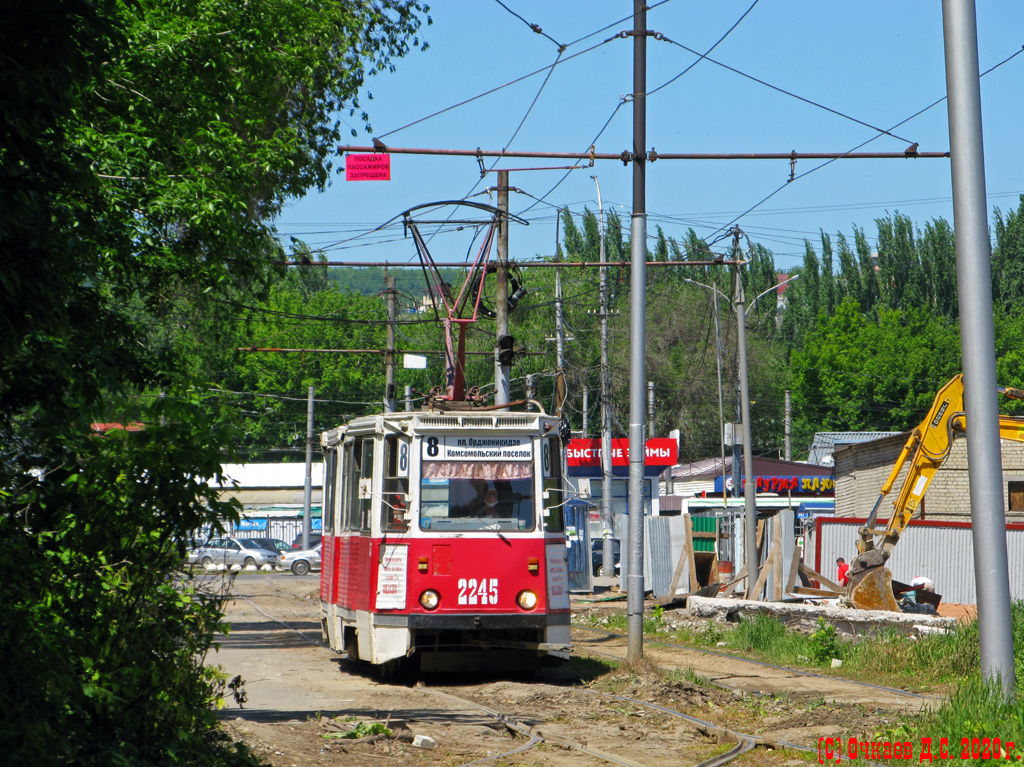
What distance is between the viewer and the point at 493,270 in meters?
23.5

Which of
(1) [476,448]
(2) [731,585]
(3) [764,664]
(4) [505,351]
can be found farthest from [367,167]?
(2) [731,585]

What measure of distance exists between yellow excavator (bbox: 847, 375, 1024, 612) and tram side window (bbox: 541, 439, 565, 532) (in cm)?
752

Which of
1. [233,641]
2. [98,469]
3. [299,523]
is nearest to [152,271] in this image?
[98,469]

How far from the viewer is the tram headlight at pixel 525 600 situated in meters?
12.3

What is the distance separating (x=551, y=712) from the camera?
10.5 meters

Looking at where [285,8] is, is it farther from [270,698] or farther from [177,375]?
[270,698]

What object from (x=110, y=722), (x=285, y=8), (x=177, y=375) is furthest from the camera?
(x=285, y=8)

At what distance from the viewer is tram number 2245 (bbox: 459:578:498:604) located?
12172mm

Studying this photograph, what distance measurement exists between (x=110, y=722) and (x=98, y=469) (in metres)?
1.34

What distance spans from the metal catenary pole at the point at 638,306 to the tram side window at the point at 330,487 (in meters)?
3.77

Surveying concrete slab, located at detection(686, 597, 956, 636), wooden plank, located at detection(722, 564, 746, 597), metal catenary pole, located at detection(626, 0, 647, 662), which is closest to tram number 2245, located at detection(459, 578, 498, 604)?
metal catenary pole, located at detection(626, 0, 647, 662)

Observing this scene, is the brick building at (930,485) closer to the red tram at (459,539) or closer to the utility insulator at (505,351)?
the utility insulator at (505,351)

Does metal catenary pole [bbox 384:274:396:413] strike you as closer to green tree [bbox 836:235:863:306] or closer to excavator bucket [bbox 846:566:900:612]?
excavator bucket [bbox 846:566:900:612]

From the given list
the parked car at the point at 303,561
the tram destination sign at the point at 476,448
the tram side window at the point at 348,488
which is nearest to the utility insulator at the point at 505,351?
the tram side window at the point at 348,488
